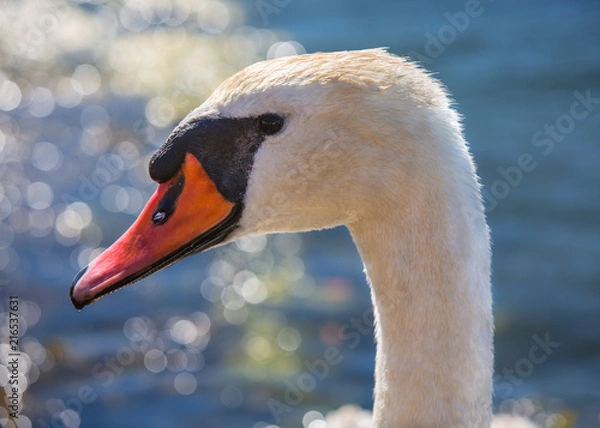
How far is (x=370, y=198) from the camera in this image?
338cm

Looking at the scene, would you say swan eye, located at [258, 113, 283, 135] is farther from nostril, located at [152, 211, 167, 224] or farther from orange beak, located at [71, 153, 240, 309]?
nostril, located at [152, 211, 167, 224]

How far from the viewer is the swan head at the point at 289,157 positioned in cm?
327

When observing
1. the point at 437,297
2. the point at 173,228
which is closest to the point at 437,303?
the point at 437,297

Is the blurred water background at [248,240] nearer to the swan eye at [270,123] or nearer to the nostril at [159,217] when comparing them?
the nostril at [159,217]

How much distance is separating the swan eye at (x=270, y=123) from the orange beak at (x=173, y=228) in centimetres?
26

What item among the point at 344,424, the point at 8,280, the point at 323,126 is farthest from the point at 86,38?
the point at 323,126

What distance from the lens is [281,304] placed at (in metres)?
7.68

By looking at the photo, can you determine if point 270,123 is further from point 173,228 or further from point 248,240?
point 248,240

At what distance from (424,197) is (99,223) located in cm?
555

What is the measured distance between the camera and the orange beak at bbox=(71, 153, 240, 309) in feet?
11.4

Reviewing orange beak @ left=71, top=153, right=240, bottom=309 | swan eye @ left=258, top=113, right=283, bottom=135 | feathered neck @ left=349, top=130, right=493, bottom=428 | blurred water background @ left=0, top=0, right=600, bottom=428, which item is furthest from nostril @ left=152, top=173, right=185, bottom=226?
blurred water background @ left=0, top=0, right=600, bottom=428

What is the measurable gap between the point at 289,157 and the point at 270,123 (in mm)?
135

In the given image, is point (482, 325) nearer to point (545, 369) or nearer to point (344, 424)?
point (344, 424)

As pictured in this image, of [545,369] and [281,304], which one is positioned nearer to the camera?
[545,369]
